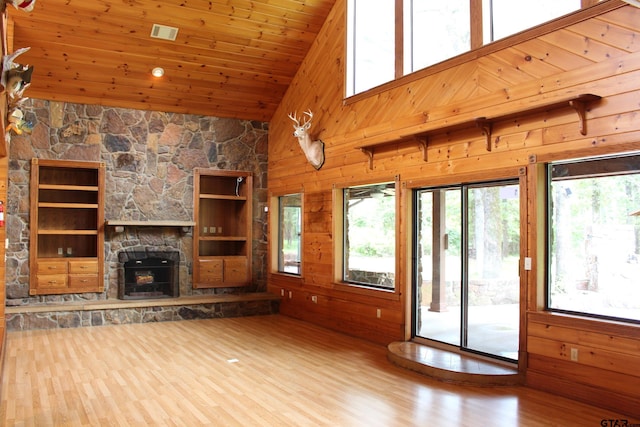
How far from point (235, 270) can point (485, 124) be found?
19.4 feet

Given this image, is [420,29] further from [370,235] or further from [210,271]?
[210,271]

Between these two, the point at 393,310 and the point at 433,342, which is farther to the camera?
the point at 393,310

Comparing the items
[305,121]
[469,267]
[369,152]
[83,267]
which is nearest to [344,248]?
[369,152]

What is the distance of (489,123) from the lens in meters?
5.71

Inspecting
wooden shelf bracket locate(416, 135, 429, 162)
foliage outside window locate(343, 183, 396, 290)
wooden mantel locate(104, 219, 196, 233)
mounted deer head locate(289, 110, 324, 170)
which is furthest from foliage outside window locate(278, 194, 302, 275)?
wooden shelf bracket locate(416, 135, 429, 162)

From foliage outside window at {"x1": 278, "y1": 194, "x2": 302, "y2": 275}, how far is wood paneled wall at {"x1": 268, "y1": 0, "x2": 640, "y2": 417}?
0.49m

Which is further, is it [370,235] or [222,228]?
[222,228]

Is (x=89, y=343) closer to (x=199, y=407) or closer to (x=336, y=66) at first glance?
(x=199, y=407)

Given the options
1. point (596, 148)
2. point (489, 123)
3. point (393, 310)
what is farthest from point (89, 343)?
point (596, 148)

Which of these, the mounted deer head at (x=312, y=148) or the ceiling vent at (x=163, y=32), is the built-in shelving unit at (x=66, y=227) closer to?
the ceiling vent at (x=163, y=32)

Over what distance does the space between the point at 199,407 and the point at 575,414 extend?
10.2 feet

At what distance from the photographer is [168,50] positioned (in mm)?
8531

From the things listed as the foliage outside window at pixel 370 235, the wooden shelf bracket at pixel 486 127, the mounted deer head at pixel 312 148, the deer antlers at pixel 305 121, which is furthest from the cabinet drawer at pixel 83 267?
the wooden shelf bracket at pixel 486 127

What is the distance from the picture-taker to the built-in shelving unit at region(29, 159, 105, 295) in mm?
8672
